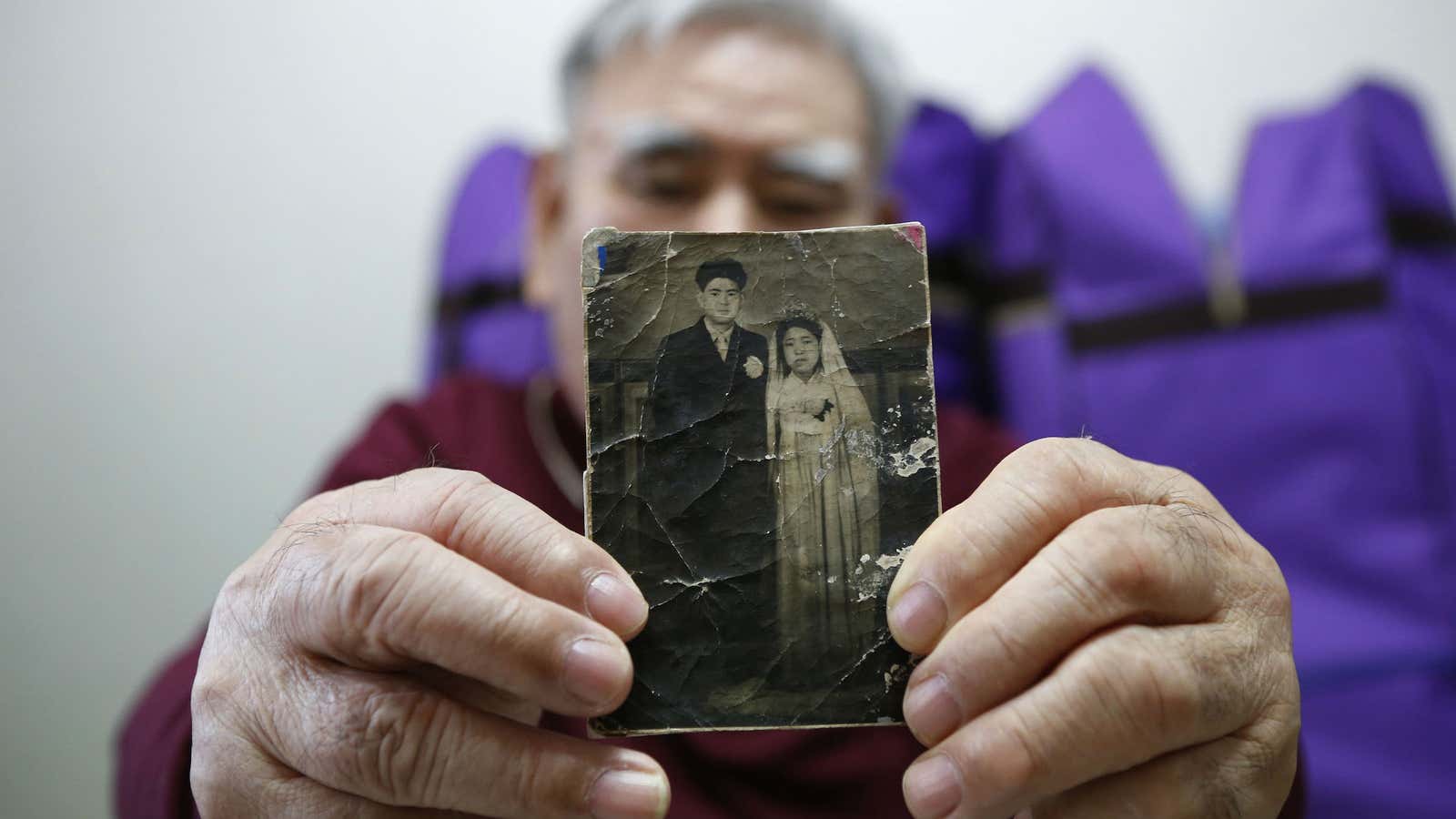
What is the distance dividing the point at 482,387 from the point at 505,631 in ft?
2.14

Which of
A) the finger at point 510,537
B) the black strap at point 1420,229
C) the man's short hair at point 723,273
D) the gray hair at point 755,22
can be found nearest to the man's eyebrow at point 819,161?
the gray hair at point 755,22

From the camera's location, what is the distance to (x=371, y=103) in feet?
4.22

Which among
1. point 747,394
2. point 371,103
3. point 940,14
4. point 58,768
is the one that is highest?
point 940,14

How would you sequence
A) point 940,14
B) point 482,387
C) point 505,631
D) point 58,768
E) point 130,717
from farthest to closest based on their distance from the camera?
1. point 940,14
2. point 482,387
3. point 58,768
4. point 130,717
5. point 505,631

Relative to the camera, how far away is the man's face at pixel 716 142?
856 millimetres

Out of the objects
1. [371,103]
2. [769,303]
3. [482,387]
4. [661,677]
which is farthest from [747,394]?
[371,103]

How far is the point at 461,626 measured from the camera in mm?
460

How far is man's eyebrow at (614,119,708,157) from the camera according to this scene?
2.78ft

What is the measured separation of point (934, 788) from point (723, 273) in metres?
0.31

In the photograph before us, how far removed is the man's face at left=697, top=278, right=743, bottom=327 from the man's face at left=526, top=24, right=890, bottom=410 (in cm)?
31

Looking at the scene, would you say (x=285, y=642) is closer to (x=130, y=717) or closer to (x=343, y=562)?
(x=343, y=562)

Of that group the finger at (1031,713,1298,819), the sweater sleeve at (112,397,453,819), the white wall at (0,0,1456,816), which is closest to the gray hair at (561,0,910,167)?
the white wall at (0,0,1456,816)

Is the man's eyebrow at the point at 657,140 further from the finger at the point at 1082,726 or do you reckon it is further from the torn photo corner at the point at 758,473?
the finger at the point at 1082,726

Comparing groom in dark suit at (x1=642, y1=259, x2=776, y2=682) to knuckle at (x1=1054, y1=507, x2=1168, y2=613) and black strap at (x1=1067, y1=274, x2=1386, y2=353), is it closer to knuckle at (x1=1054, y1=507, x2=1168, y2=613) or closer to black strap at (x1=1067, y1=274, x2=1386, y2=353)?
knuckle at (x1=1054, y1=507, x2=1168, y2=613)
